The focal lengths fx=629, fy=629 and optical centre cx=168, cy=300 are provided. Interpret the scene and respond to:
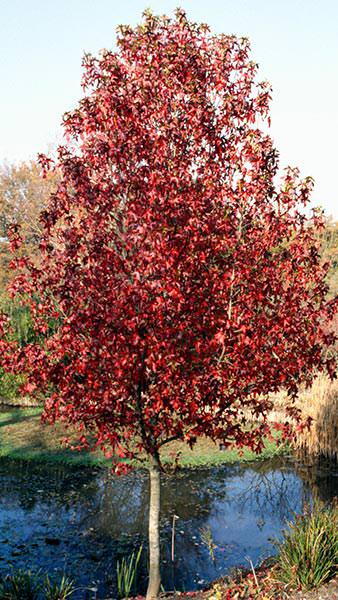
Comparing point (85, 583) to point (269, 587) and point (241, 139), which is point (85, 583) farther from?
point (241, 139)

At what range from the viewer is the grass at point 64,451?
11617 millimetres

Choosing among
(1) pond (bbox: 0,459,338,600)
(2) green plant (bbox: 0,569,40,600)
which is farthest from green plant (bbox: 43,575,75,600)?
(1) pond (bbox: 0,459,338,600)

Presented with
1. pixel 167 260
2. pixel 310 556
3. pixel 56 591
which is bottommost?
pixel 56 591

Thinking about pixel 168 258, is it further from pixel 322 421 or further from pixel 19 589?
pixel 322 421

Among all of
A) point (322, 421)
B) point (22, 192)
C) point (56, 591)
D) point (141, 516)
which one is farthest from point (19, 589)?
point (22, 192)

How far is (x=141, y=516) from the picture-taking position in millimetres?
8969

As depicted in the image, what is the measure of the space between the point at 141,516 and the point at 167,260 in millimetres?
5212

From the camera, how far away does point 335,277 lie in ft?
101

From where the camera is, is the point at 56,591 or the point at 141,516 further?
the point at 141,516

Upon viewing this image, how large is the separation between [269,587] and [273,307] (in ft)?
8.44

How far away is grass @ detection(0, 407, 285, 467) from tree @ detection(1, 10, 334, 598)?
5.41 metres

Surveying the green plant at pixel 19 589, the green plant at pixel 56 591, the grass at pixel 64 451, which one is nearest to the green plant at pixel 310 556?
the green plant at pixel 56 591

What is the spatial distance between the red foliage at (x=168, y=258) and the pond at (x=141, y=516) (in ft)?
6.89

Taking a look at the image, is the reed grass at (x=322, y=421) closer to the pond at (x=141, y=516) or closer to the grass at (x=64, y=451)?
the pond at (x=141, y=516)
